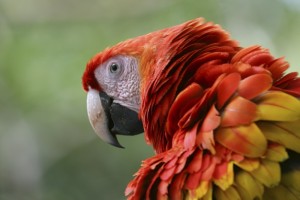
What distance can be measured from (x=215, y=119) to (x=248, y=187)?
12 centimetres

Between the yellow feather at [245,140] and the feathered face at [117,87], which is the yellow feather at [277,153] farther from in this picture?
the feathered face at [117,87]

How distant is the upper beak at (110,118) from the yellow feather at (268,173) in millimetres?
454

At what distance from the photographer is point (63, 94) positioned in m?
2.19

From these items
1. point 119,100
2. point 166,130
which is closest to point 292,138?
point 166,130

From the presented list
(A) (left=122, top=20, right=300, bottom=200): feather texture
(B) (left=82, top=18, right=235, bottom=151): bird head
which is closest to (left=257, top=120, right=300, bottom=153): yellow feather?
(A) (left=122, top=20, right=300, bottom=200): feather texture

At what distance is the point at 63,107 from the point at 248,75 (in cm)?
137

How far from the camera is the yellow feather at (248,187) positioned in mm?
842

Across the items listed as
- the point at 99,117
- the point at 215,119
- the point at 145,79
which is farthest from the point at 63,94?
the point at 215,119

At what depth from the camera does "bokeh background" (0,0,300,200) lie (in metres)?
2.19

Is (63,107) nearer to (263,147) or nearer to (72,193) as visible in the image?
Answer: (72,193)

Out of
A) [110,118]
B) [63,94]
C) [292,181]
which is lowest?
[63,94]

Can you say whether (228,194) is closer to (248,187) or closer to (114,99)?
(248,187)

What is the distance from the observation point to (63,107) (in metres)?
2.22

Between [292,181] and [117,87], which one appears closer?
[292,181]
